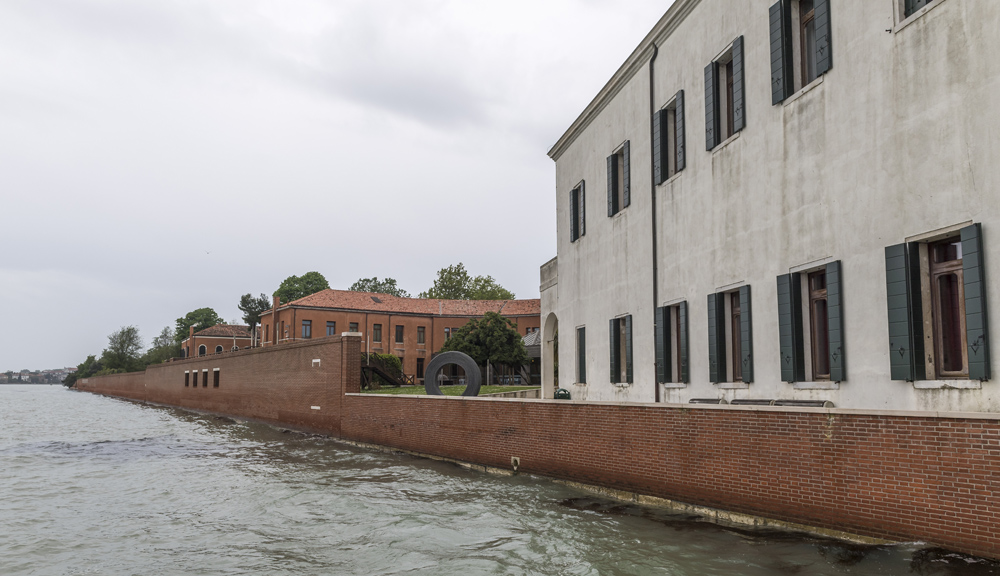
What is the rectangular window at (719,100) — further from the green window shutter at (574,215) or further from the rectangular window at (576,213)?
the green window shutter at (574,215)

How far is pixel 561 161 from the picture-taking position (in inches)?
871

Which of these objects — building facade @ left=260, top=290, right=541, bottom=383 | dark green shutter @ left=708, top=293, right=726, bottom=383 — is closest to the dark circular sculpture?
dark green shutter @ left=708, top=293, right=726, bottom=383

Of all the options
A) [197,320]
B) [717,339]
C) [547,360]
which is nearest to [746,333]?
[717,339]

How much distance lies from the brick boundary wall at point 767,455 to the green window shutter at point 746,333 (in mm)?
1744

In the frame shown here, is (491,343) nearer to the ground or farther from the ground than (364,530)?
farther from the ground

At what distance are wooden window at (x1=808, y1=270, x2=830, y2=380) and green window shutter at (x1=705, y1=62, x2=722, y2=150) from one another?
11.5 feet

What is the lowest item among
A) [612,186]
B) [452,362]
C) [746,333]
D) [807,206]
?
[452,362]

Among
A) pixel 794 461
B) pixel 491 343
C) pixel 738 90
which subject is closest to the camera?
pixel 794 461

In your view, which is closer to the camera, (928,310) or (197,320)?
(928,310)

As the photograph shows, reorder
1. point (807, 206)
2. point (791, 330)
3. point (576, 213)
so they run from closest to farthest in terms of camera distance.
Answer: point (807, 206) → point (791, 330) → point (576, 213)

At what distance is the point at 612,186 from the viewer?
17594mm

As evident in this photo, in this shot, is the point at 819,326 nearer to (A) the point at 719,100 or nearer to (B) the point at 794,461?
(B) the point at 794,461

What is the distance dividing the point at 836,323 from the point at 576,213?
1146cm

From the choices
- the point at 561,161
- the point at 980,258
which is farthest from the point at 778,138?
the point at 561,161
